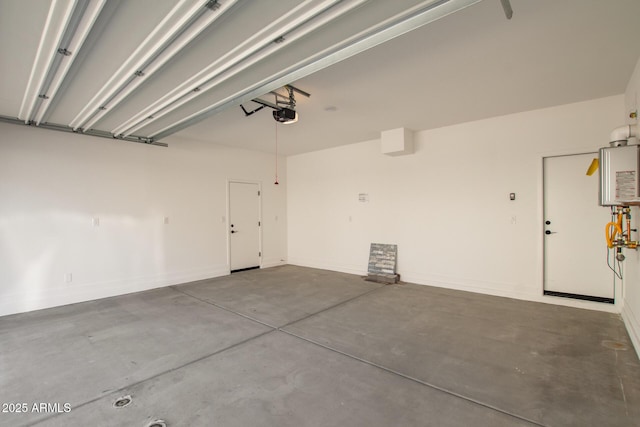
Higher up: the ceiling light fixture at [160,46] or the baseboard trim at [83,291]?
the ceiling light fixture at [160,46]

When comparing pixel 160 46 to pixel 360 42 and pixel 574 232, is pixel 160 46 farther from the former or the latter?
pixel 574 232

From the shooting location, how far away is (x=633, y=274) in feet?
10.2

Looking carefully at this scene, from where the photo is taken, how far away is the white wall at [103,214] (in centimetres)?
408

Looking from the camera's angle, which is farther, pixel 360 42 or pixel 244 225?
pixel 244 225

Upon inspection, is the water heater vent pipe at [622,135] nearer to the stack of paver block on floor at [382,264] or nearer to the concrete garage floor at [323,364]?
the concrete garage floor at [323,364]

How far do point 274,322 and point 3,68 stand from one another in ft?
11.6

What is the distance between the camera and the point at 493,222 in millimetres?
4641

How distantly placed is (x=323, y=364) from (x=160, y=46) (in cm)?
287

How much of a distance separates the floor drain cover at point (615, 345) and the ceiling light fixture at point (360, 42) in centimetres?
342

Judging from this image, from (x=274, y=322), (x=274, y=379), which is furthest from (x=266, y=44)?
(x=274, y=322)

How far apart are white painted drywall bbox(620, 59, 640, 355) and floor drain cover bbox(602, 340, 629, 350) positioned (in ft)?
0.29

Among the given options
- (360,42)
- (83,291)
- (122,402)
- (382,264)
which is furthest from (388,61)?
(83,291)

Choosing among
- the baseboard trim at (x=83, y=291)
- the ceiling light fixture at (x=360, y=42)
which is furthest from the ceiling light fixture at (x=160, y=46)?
the baseboard trim at (x=83, y=291)

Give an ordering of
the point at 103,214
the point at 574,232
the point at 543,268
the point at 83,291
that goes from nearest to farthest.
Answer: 1. the point at 574,232
2. the point at 543,268
3. the point at 83,291
4. the point at 103,214
